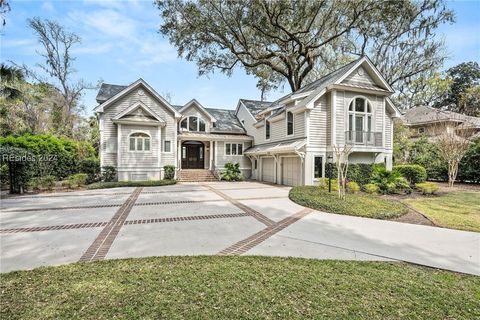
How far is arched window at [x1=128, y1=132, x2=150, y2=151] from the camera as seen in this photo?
1798 cm

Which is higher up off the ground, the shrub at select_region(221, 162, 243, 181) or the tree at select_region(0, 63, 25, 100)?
the tree at select_region(0, 63, 25, 100)

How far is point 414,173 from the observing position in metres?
15.4

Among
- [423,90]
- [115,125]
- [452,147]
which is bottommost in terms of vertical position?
[452,147]

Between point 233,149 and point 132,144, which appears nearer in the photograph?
point 132,144

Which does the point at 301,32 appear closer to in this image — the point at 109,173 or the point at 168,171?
the point at 168,171

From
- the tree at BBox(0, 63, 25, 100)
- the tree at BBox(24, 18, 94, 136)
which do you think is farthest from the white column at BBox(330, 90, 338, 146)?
the tree at BBox(24, 18, 94, 136)

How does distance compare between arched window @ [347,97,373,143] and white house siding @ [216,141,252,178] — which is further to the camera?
white house siding @ [216,141,252,178]

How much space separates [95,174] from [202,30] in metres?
14.7

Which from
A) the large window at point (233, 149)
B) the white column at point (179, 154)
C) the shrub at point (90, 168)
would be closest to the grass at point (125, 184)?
the shrub at point (90, 168)

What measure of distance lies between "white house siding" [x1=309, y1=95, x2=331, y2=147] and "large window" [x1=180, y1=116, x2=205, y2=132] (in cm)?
1114

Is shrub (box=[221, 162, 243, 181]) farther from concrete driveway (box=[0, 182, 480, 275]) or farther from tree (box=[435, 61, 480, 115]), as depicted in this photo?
tree (box=[435, 61, 480, 115])

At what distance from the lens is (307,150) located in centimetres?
1522

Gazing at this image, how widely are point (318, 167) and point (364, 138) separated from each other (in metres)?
3.65

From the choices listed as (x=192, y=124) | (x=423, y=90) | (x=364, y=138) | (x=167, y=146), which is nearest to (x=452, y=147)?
(x=364, y=138)
